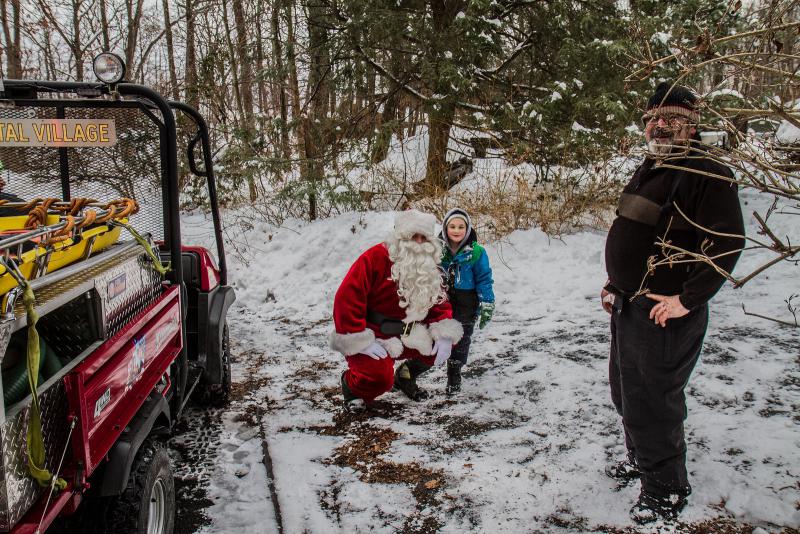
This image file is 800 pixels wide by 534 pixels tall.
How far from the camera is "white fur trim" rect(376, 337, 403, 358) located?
4.23 meters

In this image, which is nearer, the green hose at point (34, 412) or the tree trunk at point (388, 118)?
the green hose at point (34, 412)

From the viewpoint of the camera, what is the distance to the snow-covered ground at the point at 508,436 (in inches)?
117

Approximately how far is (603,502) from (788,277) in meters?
4.87

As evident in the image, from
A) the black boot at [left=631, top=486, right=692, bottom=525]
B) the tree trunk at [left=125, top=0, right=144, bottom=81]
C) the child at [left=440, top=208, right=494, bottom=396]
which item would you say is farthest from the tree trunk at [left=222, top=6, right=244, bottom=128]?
the black boot at [left=631, top=486, right=692, bottom=525]

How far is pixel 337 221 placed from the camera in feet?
30.7

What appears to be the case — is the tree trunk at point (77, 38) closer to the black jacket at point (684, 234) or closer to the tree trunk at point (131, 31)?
the tree trunk at point (131, 31)

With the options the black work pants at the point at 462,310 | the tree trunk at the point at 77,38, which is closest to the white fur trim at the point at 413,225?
the black work pants at the point at 462,310

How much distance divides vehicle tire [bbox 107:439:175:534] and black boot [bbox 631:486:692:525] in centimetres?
218

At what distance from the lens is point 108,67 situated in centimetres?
284

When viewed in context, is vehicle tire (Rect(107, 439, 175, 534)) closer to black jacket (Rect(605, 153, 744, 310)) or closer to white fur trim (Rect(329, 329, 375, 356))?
white fur trim (Rect(329, 329, 375, 356))

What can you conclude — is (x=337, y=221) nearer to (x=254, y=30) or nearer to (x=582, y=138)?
(x=582, y=138)

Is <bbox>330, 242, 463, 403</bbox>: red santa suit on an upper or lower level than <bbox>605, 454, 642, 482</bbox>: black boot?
upper

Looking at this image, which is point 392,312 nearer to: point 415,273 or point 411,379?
point 415,273

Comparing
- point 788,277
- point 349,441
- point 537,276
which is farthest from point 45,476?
point 788,277
